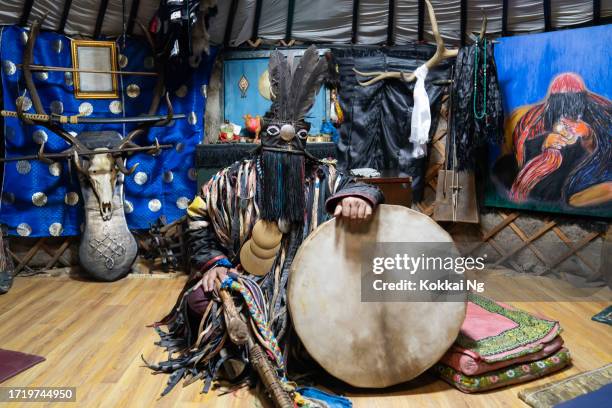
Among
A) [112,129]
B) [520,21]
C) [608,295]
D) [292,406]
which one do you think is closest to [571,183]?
[608,295]

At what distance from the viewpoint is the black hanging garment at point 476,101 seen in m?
3.44

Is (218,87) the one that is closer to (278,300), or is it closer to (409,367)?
(278,300)

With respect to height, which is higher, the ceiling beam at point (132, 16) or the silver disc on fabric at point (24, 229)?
the ceiling beam at point (132, 16)

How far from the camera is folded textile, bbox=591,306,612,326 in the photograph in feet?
8.55

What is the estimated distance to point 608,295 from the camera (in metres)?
3.06

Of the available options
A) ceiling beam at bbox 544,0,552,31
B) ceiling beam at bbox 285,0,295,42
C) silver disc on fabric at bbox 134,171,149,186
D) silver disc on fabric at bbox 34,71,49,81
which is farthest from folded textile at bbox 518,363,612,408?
silver disc on fabric at bbox 34,71,49,81

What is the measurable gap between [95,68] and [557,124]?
3.32 m

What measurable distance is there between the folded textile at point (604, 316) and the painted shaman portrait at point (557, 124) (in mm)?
816

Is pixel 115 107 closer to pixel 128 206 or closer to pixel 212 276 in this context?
pixel 128 206

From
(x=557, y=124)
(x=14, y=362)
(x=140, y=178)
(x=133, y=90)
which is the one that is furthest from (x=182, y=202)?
(x=557, y=124)

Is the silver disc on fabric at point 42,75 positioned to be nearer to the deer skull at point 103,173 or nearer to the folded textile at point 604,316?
the deer skull at point 103,173

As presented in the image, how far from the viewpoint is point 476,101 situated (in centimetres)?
349

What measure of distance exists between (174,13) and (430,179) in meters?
2.27

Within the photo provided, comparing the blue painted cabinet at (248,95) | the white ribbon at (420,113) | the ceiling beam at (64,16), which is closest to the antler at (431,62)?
the white ribbon at (420,113)
